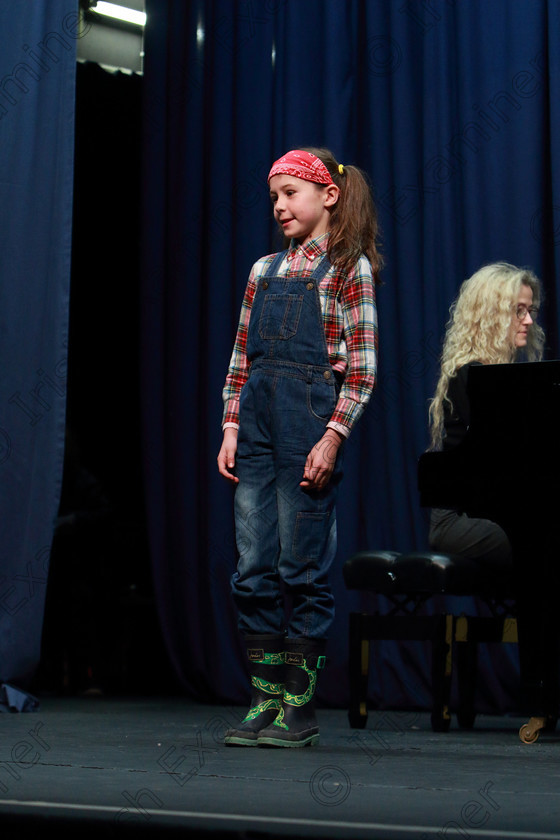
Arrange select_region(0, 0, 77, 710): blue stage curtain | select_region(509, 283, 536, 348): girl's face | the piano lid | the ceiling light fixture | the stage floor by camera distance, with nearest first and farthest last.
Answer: the stage floor < the piano lid < select_region(509, 283, 536, 348): girl's face < select_region(0, 0, 77, 710): blue stage curtain < the ceiling light fixture

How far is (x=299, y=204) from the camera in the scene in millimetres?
2475

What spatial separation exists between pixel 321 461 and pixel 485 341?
0.76 metres

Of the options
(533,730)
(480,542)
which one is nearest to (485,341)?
(480,542)

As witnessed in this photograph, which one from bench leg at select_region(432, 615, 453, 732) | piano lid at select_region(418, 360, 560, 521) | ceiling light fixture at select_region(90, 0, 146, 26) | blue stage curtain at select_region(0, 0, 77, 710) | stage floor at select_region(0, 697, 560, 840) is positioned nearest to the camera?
stage floor at select_region(0, 697, 560, 840)

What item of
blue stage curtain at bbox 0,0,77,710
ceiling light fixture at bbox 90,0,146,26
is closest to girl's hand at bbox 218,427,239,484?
blue stage curtain at bbox 0,0,77,710

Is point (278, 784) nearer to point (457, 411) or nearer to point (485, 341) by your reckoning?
point (457, 411)

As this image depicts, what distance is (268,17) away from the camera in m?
4.07

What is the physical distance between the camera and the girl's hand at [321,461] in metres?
2.33

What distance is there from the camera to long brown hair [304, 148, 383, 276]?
2.46m

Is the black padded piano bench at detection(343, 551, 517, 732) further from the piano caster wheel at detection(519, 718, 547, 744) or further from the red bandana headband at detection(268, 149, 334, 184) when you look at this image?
the red bandana headband at detection(268, 149, 334, 184)

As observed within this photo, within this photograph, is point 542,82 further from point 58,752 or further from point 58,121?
point 58,752

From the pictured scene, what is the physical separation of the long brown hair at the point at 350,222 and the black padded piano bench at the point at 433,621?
684mm

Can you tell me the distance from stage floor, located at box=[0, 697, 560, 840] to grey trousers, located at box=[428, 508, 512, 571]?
40 cm

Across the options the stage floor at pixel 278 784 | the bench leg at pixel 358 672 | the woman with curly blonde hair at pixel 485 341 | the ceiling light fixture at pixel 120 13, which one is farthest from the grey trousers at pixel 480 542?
the ceiling light fixture at pixel 120 13
